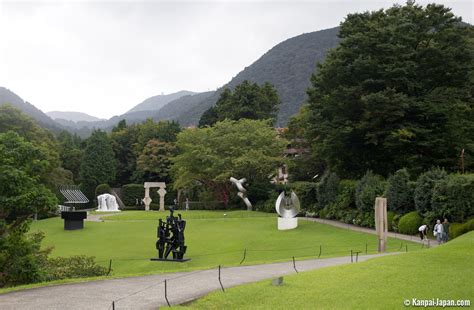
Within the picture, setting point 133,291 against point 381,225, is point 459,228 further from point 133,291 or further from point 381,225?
point 133,291

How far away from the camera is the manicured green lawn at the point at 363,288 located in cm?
1159

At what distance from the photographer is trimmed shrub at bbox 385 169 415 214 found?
1241 inches

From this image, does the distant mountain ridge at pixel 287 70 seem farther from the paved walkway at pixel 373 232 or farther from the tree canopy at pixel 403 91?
the paved walkway at pixel 373 232

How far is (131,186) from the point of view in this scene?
6688 cm

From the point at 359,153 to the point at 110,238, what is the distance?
19.5 m

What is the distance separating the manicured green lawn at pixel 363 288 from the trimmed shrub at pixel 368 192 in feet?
57.2

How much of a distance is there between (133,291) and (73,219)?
25.1 meters

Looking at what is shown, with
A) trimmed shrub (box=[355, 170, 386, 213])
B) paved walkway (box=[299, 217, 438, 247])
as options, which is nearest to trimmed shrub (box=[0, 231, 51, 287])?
paved walkway (box=[299, 217, 438, 247])

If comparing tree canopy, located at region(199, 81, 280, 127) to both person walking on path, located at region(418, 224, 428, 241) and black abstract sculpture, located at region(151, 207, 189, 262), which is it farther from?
black abstract sculpture, located at region(151, 207, 189, 262)

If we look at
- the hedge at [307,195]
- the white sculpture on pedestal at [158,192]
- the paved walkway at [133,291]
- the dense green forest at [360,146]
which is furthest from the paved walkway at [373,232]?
the white sculpture on pedestal at [158,192]

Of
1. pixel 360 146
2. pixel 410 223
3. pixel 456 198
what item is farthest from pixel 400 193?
pixel 360 146

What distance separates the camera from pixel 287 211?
1308 inches

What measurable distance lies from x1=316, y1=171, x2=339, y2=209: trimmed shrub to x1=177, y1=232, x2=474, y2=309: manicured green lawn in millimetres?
23016

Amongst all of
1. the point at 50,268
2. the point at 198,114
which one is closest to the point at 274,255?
the point at 50,268
